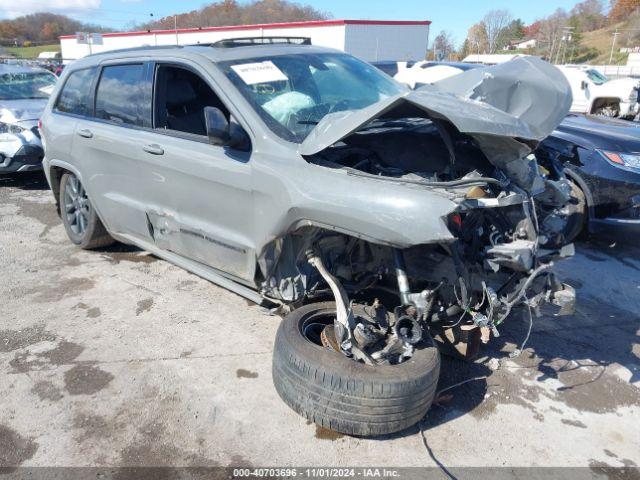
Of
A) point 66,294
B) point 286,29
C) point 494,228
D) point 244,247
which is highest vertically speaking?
point 286,29

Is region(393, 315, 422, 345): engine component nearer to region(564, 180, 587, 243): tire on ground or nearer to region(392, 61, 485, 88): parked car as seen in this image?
region(564, 180, 587, 243): tire on ground

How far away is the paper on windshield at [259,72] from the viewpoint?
11.1 feet

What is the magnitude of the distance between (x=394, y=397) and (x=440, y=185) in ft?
3.47

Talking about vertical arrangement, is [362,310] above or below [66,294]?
above

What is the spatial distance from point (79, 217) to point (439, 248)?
3.90m

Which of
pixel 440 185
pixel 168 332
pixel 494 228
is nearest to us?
pixel 440 185

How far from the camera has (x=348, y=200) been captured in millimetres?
2594

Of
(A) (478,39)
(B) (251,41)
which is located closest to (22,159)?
(B) (251,41)

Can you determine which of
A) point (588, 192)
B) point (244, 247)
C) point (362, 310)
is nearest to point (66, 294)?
point (244, 247)

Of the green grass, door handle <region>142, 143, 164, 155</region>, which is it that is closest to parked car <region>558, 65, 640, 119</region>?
door handle <region>142, 143, 164, 155</region>

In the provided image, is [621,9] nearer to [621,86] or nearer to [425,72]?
[621,86]

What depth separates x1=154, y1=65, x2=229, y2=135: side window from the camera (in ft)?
12.8

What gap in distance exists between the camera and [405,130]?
127 inches

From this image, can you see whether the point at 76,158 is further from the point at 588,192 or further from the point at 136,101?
the point at 588,192
